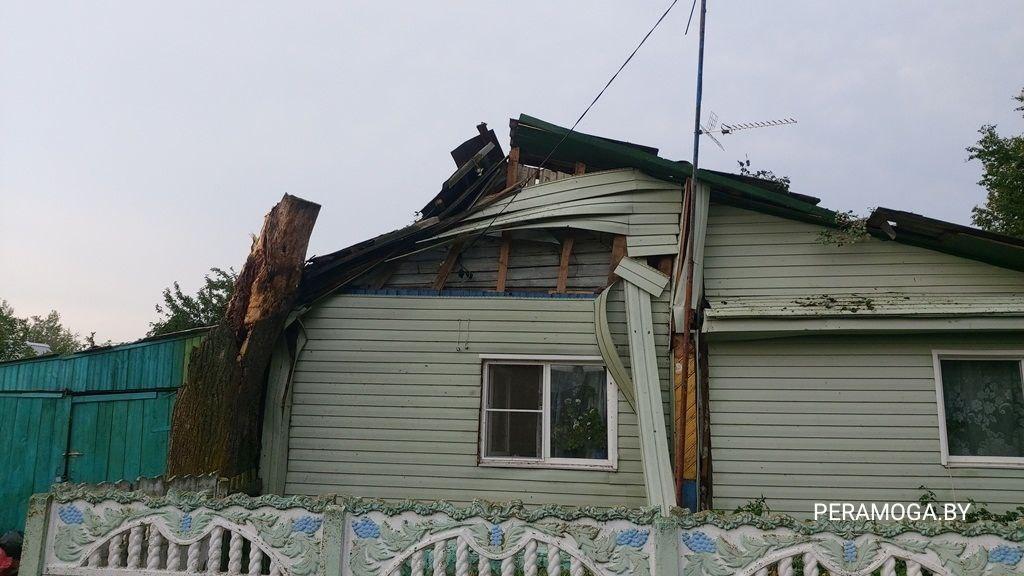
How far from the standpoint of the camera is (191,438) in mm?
5672

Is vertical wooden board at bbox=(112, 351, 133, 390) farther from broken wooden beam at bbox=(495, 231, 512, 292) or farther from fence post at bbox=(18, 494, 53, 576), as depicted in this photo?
broken wooden beam at bbox=(495, 231, 512, 292)

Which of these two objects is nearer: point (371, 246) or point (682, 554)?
point (682, 554)

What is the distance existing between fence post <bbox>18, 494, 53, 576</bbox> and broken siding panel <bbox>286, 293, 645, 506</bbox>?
2930 millimetres

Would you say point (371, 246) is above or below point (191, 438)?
above

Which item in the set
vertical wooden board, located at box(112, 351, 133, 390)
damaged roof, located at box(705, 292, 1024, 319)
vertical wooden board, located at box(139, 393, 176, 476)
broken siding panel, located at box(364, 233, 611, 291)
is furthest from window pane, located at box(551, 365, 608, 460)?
vertical wooden board, located at box(112, 351, 133, 390)

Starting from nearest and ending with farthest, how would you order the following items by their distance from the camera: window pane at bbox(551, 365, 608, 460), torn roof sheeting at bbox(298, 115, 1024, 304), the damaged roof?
the damaged roof, torn roof sheeting at bbox(298, 115, 1024, 304), window pane at bbox(551, 365, 608, 460)

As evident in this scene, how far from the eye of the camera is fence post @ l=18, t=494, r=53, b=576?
4.09 metres

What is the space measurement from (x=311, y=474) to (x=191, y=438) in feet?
5.26

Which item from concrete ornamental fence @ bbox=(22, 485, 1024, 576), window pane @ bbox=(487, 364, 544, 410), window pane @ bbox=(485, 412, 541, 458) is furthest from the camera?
window pane @ bbox=(487, 364, 544, 410)

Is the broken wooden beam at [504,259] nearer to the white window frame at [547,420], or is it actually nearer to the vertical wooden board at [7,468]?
the white window frame at [547,420]

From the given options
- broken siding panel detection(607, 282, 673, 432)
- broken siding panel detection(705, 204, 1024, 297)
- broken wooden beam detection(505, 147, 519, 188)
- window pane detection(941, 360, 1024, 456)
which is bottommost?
window pane detection(941, 360, 1024, 456)

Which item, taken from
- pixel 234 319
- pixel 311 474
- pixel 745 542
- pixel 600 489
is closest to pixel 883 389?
pixel 600 489

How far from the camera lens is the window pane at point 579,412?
6.72 meters

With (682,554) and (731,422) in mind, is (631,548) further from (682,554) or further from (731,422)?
(731,422)
